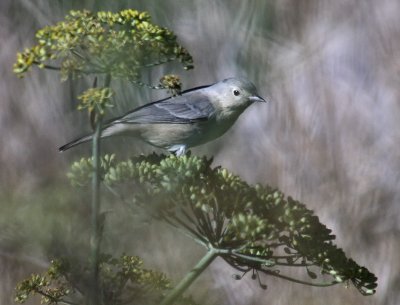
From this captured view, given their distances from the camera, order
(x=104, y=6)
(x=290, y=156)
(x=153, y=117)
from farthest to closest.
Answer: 1. (x=290, y=156)
2. (x=104, y=6)
3. (x=153, y=117)

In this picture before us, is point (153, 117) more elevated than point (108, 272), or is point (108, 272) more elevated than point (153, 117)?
point (153, 117)

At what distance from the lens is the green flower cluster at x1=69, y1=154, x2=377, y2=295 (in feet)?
5.50

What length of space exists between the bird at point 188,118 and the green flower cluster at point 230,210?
807 millimetres

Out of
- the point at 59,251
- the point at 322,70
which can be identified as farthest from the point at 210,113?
the point at 322,70

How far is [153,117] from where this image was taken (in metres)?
2.76

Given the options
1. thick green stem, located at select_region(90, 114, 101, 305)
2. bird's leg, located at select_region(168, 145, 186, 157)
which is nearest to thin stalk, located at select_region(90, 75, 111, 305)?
thick green stem, located at select_region(90, 114, 101, 305)

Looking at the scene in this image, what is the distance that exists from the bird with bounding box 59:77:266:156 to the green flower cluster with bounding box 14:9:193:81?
91 centimetres

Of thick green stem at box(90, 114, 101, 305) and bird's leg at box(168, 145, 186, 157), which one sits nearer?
thick green stem at box(90, 114, 101, 305)

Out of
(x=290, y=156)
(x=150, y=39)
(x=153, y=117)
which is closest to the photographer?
(x=150, y=39)

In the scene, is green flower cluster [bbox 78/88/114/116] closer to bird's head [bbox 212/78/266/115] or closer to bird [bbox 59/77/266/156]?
bird [bbox 59/77/266/156]

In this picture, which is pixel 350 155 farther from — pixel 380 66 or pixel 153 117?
pixel 153 117

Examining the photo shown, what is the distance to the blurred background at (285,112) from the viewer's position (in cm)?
375

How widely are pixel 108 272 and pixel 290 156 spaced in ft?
8.80

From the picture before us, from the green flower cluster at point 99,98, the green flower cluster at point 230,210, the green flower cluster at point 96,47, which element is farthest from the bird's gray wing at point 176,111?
the green flower cluster at point 99,98
